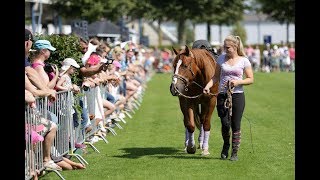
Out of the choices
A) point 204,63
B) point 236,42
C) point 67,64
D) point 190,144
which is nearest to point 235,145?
point 190,144

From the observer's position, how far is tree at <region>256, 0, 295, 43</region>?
268 feet

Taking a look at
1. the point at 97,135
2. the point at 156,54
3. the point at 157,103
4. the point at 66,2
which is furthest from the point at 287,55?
the point at 97,135

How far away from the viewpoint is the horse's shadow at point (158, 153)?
47.8ft

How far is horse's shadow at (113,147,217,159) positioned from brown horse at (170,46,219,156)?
241mm

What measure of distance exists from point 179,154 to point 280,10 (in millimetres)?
70683

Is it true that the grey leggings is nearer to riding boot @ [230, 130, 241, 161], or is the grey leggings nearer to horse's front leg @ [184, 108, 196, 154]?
riding boot @ [230, 130, 241, 161]

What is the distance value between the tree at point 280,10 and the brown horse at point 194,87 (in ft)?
219

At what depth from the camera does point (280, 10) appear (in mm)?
84125

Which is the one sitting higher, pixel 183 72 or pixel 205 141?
pixel 183 72

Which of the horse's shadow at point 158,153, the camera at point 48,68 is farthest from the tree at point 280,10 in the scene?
the camera at point 48,68

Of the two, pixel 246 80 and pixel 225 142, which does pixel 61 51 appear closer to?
pixel 225 142

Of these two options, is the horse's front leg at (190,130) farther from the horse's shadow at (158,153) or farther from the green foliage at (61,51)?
the green foliage at (61,51)

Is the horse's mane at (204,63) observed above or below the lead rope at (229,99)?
above

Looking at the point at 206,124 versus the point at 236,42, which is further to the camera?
the point at 206,124
